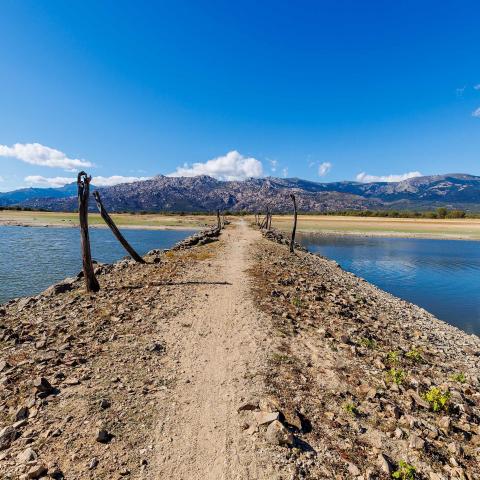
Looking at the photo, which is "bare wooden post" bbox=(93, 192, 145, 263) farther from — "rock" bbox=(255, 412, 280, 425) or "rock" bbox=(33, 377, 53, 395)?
"rock" bbox=(255, 412, 280, 425)

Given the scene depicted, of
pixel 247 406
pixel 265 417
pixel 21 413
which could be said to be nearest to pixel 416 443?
pixel 265 417

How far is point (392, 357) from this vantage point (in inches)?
513

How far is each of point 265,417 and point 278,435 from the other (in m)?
0.60

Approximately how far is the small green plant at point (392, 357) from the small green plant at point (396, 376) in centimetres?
78

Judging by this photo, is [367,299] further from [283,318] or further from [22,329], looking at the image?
[22,329]

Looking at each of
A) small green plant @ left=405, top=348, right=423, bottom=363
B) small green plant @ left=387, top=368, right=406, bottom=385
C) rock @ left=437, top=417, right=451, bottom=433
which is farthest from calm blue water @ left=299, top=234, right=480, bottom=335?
rock @ left=437, top=417, right=451, bottom=433

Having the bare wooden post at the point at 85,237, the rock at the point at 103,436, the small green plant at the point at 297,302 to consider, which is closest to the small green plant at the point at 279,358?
the rock at the point at 103,436

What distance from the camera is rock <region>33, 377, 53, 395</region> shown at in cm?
893

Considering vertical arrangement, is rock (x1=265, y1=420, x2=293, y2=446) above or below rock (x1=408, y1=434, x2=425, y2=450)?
above

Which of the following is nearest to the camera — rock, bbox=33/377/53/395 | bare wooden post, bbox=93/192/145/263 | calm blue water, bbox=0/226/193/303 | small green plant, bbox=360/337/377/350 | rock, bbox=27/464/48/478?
rock, bbox=27/464/48/478

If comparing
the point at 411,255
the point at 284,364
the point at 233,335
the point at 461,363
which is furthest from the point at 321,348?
the point at 411,255

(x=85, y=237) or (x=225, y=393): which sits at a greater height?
(x=85, y=237)

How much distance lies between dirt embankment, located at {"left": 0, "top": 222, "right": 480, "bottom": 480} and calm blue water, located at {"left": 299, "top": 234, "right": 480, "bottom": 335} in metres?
10.8

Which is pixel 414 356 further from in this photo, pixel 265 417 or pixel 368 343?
pixel 265 417
